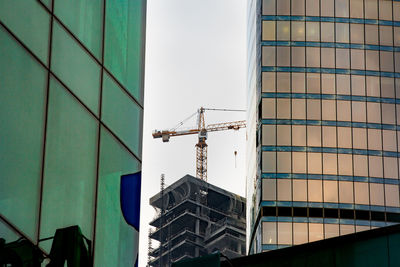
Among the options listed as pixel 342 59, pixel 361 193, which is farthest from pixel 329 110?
pixel 361 193

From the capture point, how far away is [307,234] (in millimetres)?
92750

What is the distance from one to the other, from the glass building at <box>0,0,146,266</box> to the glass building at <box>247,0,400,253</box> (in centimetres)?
7216

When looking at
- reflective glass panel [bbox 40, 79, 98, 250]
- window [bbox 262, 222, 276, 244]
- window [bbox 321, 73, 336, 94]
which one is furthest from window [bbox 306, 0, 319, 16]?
reflective glass panel [bbox 40, 79, 98, 250]

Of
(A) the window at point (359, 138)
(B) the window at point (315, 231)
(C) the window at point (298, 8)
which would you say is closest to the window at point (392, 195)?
(A) the window at point (359, 138)

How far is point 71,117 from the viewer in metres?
19.0

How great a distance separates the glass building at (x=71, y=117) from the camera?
54.2 ft

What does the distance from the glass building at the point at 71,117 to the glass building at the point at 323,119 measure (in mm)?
72156

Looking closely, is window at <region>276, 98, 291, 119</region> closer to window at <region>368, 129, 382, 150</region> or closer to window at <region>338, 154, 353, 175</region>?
window at <region>338, 154, 353, 175</region>

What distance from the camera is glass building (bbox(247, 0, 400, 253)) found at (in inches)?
3708

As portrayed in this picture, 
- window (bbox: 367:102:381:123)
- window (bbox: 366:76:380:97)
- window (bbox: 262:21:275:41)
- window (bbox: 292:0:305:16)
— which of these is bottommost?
window (bbox: 367:102:381:123)

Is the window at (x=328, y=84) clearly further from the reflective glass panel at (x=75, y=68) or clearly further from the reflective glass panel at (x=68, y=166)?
the reflective glass panel at (x=68, y=166)

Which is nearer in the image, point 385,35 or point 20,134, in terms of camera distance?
point 20,134

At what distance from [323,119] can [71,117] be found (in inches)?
3152

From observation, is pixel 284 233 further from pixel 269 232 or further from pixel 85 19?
pixel 85 19
